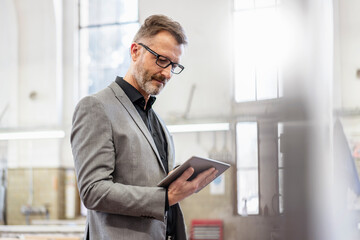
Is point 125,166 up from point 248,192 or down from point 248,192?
up

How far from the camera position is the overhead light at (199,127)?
194 inches

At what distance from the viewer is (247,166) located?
15.5 feet

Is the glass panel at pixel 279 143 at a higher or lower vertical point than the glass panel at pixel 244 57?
lower

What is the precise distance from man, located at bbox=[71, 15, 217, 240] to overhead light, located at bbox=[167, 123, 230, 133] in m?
3.63

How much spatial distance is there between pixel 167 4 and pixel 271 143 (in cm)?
183

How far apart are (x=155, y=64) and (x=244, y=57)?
3.63 m

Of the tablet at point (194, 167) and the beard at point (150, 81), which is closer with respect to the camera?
the tablet at point (194, 167)

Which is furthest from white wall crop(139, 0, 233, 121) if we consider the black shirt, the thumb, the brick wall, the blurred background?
the thumb

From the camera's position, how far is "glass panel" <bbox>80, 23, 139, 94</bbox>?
5.73m

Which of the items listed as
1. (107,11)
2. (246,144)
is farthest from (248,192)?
(107,11)

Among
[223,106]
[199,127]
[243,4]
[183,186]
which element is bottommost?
[183,186]

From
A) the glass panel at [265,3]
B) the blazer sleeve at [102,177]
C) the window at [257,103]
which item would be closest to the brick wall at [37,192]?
the window at [257,103]

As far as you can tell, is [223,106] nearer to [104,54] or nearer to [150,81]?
[104,54]

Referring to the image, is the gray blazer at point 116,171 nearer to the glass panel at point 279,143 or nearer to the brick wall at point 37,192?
the glass panel at point 279,143
